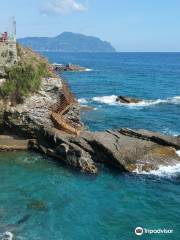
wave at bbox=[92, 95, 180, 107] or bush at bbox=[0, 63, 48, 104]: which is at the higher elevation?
bush at bbox=[0, 63, 48, 104]

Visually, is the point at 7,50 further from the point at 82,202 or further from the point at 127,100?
the point at 127,100

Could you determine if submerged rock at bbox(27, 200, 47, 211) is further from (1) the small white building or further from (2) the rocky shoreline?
(1) the small white building

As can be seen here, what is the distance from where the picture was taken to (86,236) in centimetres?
2911

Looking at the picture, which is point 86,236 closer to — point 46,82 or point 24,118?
point 24,118

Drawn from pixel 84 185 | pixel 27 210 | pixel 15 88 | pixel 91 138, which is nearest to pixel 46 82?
pixel 15 88

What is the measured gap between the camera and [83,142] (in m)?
43.3

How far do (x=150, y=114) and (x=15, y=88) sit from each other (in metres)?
28.8

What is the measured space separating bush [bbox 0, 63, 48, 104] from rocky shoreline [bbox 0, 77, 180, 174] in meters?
0.92

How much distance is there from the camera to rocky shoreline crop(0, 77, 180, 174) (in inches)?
1633

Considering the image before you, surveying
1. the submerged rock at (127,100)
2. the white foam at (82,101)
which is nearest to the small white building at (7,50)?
the white foam at (82,101)

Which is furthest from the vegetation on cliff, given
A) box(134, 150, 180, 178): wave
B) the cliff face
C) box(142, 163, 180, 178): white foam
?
box(142, 163, 180, 178): white foam

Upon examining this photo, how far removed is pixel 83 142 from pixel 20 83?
35.6 ft

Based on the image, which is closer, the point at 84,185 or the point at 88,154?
the point at 84,185

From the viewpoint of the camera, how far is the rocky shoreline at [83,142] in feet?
136
